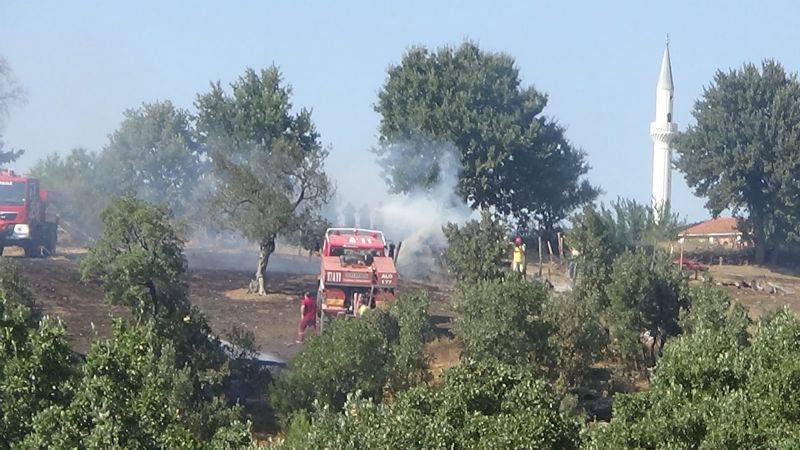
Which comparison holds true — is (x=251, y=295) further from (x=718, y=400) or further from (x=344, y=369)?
(x=718, y=400)

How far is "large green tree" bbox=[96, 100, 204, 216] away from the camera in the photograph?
265ft

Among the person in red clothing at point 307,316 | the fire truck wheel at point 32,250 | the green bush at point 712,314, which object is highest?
the fire truck wheel at point 32,250

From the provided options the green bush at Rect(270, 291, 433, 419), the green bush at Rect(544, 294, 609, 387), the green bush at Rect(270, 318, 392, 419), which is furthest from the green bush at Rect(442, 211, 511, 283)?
the green bush at Rect(270, 318, 392, 419)

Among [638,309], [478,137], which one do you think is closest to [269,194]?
[638,309]

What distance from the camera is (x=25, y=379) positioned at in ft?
57.2

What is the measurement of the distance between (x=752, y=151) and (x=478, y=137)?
43.8 ft

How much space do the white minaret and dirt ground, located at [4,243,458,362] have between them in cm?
2365

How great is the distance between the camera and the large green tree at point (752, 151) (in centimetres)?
6381

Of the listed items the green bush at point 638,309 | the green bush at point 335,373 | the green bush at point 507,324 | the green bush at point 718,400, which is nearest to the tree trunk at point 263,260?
the green bush at point 638,309

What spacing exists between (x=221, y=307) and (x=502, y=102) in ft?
94.4

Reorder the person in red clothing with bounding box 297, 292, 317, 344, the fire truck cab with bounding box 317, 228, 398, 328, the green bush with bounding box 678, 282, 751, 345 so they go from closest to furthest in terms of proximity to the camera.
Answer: the green bush with bounding box 678, 282, 751, 345
the person in red clothing with bounding box 297, 292, 317, 344
the fire truck cab with bounding box 317, 228, 398, 328

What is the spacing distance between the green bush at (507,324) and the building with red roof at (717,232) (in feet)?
135

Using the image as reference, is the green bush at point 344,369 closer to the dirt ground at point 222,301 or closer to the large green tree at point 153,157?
the dirt ground at point 222,301

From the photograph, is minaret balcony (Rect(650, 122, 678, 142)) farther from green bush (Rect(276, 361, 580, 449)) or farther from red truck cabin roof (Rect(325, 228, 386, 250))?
green bush (Rect(276, 361, 580, 449))
